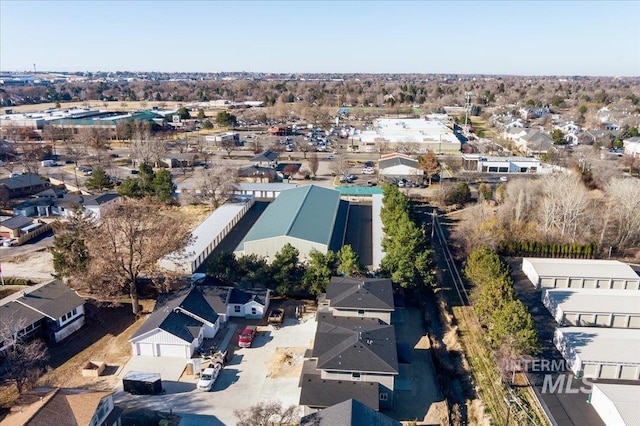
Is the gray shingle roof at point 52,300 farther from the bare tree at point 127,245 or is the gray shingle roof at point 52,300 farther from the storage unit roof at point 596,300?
the storage unit roof at point 596,300

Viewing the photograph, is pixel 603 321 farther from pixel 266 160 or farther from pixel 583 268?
pixel 266 160

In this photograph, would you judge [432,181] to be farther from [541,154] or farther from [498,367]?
[498,367]

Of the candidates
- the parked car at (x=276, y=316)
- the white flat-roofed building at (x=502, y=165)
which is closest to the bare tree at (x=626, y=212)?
the white flat-roofed building at (x=502, y=165)

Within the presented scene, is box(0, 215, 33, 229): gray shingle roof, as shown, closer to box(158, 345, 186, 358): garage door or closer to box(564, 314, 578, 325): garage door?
box(158, 345, 186, 358): garage door

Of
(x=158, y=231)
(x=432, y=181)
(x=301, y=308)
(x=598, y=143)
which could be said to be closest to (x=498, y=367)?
(x=301, y=308)

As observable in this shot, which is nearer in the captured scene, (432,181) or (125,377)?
(125,377)
